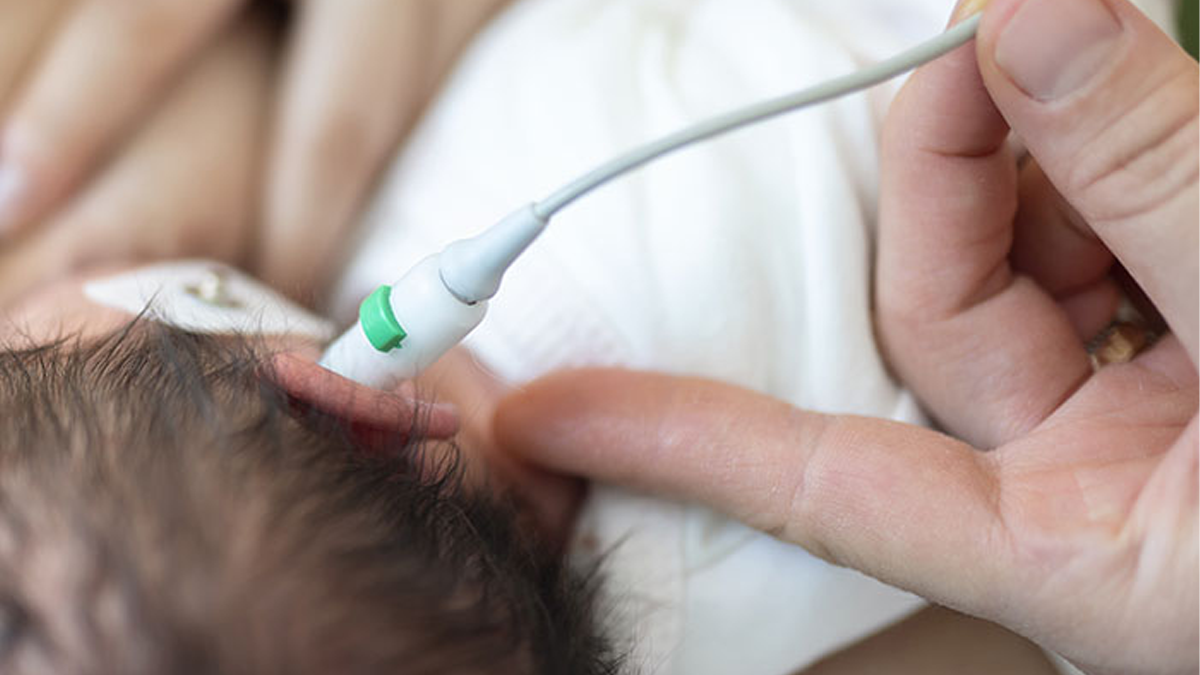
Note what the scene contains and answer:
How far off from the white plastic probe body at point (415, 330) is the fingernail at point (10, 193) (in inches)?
17.2

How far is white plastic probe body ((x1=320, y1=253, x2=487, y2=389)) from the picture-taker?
1.64 feet

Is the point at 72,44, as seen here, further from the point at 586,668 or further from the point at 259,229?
the point at 586,668

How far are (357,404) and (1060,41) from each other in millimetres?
370

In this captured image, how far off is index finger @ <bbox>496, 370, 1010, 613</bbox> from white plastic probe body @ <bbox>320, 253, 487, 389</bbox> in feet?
0.46

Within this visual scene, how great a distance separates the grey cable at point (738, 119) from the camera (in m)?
0.46

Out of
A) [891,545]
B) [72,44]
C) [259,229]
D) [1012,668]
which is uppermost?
[72,44]

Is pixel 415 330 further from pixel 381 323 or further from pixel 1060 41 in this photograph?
pixel 1060 41

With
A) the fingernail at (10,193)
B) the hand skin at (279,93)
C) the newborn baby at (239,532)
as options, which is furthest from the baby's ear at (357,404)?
the fingernail at (10,193)

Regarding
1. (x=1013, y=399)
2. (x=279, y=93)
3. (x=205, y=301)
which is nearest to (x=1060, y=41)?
(x=1013, y=399)

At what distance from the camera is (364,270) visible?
0.84 meters

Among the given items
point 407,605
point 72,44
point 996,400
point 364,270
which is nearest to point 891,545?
point 996,400

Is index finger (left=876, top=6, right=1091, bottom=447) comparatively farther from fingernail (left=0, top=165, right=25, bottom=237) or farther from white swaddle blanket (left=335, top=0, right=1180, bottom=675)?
fingernail (left=0, top=165, right=25, bottom=237)

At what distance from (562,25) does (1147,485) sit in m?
0.57

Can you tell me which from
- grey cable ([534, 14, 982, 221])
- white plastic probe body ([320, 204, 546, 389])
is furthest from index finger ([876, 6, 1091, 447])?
white plastic probe body ([320, 204, 546, 389])
